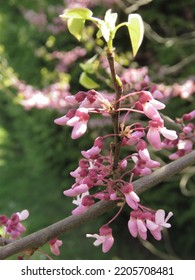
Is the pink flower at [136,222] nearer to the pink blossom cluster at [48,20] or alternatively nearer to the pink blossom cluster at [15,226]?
the pink blossom cluster at [15,226]

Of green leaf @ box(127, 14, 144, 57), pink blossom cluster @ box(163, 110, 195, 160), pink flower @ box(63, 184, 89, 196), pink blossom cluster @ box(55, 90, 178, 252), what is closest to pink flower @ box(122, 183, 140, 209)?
pink blossom cluster @ box(55, 90, 178, 252)

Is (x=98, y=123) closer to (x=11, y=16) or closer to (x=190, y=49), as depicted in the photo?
(x=190, y=49)

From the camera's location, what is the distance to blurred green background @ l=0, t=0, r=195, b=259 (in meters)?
4.70

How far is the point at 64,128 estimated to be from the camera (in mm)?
5840

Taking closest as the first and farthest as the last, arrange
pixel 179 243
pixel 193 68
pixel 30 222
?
1. pixel 193 68
2. pixel 179 243
3. pixel 30 222

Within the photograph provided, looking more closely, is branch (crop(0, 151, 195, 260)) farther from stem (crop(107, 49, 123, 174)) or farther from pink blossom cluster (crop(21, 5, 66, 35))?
pink blossom cluster (crop(21, 5, 66, 35))

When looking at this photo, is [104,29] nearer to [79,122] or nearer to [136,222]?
[79,122]

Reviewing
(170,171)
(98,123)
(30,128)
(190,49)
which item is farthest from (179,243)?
(170,171)

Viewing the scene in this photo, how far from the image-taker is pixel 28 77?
21.6ft

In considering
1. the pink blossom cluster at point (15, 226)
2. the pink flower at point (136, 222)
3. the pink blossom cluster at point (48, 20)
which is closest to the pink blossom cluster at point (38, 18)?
the pink blossom cluster at point (48, 20)

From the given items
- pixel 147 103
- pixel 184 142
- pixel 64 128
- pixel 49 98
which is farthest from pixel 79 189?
pixel 64 128

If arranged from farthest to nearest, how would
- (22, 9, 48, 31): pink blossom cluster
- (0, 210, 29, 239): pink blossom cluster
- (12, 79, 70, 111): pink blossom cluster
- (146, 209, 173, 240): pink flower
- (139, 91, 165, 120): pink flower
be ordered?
(22, 9, 48, 31): pink blossom cluster, (12, 79, 70, 111): pink blossom cluster, (0, 210, 29, 239): pink blossom cluster, (146, 209, 173, 240): pink flower, (139, 91, 165, 120): pink flower

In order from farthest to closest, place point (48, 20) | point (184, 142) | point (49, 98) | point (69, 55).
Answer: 1. point (48, 20)
2. point (69, 55)
3. point (49, 98)
4. point (184, 142)
